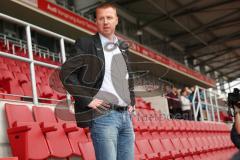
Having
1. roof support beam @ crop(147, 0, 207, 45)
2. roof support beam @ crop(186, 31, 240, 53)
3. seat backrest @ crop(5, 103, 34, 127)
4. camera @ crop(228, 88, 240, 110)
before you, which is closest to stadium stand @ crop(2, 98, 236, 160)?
seat backrest @ crop(5, 103, 34, 127)

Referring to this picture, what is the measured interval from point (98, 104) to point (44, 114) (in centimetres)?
153

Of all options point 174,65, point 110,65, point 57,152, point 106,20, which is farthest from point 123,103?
point 174,65

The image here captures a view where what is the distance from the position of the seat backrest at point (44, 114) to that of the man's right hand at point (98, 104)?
1.41 metres

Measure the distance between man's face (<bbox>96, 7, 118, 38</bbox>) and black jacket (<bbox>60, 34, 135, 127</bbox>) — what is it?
65mm

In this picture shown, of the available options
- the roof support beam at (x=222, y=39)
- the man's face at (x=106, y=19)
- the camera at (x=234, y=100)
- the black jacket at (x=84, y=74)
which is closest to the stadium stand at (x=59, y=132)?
the black jacket at (x=84, y=74)

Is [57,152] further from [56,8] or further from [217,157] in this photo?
[56,8]

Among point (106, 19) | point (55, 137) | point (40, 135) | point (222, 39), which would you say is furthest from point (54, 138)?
point (222, 39)

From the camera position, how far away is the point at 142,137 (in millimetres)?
4633

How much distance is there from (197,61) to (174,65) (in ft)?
23.7

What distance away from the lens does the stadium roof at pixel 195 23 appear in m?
15.3

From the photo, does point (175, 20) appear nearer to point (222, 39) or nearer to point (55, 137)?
point (222, 39)

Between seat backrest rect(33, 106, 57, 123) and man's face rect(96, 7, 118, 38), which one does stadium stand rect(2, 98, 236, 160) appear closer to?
seat backrest rect(33, 106, 57, 123)

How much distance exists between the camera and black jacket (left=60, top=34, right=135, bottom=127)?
181 cm

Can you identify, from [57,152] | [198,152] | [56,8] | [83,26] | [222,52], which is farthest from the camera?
[222,52]
